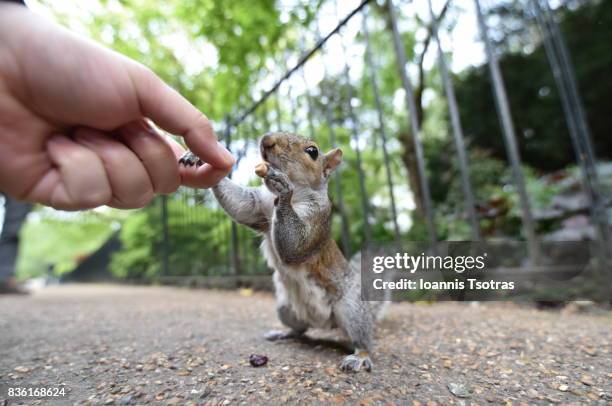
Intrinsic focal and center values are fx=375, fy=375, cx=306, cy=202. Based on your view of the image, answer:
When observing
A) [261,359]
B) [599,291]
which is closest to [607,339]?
[599,291]

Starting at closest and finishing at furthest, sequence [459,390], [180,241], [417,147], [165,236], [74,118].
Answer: [74,118] < [459,390] < [417,147] < [180,241] < [165,236]

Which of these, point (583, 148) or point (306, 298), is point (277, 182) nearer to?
point (306, 298)

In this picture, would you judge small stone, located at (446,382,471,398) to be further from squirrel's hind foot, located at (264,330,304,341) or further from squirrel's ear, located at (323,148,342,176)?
squirrel's ear, located at (323,148,342,176)

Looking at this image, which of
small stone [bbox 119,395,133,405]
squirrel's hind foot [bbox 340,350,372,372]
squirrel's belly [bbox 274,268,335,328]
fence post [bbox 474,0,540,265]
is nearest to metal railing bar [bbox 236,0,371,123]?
fence post [bbox 474,0,540,265]

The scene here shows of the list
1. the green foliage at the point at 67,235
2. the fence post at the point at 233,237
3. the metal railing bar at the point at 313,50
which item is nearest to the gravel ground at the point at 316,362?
the fence post at the point at 233,237

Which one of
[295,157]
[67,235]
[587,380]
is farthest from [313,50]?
[67,235]
